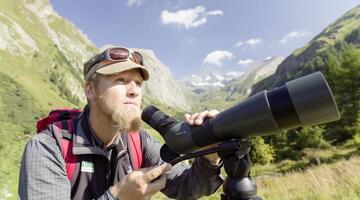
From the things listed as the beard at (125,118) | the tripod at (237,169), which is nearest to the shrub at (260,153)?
the beard at (125,118)

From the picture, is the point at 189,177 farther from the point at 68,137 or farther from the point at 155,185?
the point at 68,137

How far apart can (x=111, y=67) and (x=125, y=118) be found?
1.55 ft

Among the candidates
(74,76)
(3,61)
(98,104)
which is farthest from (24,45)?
(98,104)

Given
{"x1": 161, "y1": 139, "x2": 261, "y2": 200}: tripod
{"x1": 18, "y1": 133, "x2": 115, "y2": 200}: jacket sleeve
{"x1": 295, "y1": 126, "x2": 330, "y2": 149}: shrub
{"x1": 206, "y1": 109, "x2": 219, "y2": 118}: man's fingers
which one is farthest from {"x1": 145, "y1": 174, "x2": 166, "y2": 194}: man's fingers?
{"x1": 295, "y1": 126, "x2": 330, "y2": 149}: shrub

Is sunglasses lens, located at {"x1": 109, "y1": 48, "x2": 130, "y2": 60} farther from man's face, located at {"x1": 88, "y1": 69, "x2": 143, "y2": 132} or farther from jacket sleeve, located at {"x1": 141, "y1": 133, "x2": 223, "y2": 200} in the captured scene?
jacket sleeve, located at {"x1": 141, "y1": 133, "x2": 223, "y2": 200}

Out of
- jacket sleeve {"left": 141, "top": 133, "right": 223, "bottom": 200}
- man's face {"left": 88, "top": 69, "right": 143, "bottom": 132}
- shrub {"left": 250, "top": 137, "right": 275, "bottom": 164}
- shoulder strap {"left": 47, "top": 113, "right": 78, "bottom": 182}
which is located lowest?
shrub {"left": 250, "top": 137, "right": 275, "bottom": 164}

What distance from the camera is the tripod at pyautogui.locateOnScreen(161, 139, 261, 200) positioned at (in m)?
1.81

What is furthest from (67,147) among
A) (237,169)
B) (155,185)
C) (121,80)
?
(237,169)

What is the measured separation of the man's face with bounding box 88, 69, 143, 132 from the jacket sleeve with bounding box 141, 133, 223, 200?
47 centimetres

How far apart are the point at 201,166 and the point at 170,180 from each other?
1.73 ft

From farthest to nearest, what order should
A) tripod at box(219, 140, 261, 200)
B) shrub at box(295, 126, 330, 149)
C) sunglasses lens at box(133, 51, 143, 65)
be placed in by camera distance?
shrub at box(295, 126, 330, 149), sunglasses lens at box(133, 51, 143, 65), tripod at box(219, 140, 261, 200)

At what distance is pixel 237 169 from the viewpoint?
6.16 ft

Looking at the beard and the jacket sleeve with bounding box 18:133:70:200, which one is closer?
the jacket sleeve with bounding box 18:133:70:200

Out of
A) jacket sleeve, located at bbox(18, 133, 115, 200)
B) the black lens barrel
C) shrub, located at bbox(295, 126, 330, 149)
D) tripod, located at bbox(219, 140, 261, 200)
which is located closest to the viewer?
the black lens barrel
